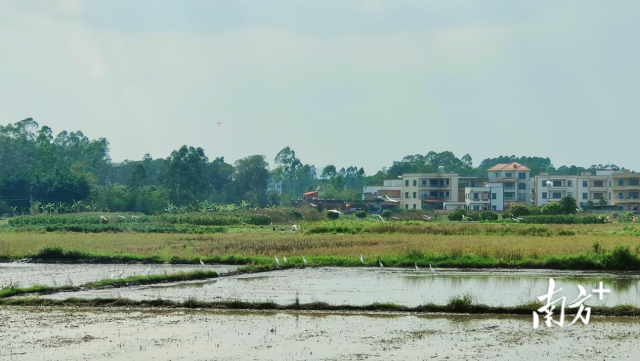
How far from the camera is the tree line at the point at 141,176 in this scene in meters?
78.9

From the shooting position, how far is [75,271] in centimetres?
A: 2781

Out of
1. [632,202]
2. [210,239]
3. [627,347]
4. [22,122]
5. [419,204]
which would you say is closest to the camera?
[627,347]

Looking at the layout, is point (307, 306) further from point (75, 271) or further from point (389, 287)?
point (75, 271)

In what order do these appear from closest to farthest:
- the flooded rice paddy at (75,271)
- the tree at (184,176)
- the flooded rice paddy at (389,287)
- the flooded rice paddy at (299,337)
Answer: the flooded rice paddy at (299,337) < the flooded rice paddy at (389,287) < the flooded rice paddy at (75,271) < the tree at (184,176)

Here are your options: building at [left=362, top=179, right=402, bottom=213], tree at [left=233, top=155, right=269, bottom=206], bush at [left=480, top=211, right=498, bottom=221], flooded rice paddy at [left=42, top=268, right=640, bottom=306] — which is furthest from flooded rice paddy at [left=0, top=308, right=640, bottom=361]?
tree at [left=233, top=155, right=269, bottom=206]

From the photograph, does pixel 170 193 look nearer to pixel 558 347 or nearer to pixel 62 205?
pixel 62 205

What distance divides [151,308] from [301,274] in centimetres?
800

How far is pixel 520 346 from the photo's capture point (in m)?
14.2

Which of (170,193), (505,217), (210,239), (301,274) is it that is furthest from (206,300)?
(170,193)

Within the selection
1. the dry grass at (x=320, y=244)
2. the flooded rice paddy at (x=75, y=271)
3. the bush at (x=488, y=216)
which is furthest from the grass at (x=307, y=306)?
the bush at (x=488, y=216)

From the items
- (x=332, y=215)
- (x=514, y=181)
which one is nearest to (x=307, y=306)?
(x=332, y=215)

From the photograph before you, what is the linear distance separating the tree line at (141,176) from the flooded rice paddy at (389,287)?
51796 millimetres

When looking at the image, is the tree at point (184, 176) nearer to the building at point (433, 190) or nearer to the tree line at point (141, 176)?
the tree line at point (141, 176)

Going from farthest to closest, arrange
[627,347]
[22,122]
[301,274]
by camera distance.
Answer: [22,122] < [301,274] < [627,347]
